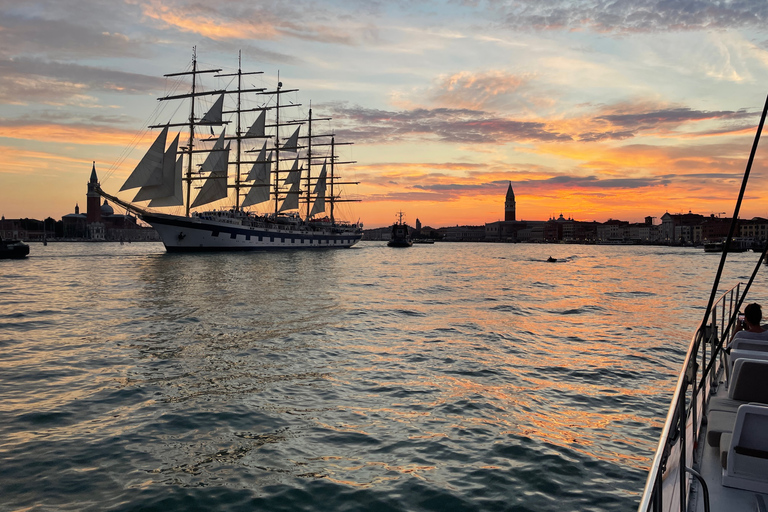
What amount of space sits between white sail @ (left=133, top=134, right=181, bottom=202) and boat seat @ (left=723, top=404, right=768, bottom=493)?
214 feet

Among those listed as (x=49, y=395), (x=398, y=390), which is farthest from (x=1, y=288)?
(x=398, y=390)

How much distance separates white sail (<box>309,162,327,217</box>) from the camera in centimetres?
10475

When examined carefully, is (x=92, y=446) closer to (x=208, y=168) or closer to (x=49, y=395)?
(x=49, y=395)

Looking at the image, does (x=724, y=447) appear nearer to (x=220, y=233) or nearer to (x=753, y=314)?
(x=753, y=314)

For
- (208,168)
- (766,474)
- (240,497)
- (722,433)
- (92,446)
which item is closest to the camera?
(766,474)

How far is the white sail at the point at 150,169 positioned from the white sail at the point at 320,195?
148 feet

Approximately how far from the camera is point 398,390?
970 cm

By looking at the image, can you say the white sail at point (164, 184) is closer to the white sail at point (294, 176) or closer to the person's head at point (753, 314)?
the white sail at point (294, 176)

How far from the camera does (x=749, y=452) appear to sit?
3.54 meters

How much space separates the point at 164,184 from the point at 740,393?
2563 inches

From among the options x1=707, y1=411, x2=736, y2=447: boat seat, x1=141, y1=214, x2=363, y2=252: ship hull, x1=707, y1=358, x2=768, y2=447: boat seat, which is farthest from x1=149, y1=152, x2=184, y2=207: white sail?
x1=707, y1=411, x2=736, y2=447: boat seat

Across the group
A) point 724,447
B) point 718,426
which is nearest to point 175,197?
point 718,426

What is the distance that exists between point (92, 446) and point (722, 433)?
24.5ft

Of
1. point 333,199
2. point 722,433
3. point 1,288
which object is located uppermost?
point 333,199
